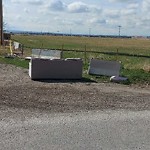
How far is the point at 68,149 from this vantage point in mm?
6645

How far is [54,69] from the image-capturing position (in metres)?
16.4

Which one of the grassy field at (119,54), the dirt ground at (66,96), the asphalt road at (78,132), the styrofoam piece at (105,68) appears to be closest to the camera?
the asphalt road at (78,132)

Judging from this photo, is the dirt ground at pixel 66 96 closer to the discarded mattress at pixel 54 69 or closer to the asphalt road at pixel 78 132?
the discarded mattress at pixel 54 69

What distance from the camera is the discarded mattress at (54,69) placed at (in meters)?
16.1

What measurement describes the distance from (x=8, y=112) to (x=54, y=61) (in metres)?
7.24

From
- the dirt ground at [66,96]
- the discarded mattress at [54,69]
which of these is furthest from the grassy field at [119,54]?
the dirt ground at [66,96]

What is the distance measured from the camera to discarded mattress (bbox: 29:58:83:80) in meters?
16.1

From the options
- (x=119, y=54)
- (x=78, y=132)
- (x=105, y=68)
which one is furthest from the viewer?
(x=119, y=54)

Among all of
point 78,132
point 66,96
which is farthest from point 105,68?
point 78,132

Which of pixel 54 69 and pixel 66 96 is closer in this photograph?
pixel 66 96

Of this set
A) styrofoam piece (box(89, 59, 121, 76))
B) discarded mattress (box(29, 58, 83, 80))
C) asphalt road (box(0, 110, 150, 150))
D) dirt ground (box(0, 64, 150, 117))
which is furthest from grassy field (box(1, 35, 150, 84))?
asphalt road (box(0, 110, 150, 150))

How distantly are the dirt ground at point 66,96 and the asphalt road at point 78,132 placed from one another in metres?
0.90

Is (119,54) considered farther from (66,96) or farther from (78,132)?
(78,132)

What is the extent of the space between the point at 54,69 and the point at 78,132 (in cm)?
875
